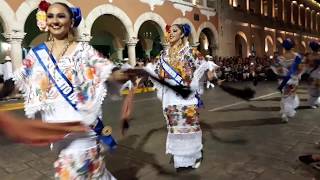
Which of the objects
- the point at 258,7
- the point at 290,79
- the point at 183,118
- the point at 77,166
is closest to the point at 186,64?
the point at 183,118

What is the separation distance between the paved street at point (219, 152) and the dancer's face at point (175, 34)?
5.70 feet

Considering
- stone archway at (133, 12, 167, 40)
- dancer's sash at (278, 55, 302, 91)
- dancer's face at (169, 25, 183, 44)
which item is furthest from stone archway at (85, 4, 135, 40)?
dancer's face at (169, 25, 183, 44)

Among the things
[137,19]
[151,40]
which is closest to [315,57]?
[137,19]

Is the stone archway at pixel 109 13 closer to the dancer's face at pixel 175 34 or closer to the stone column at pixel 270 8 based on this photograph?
the dancer's face at pixel 175 34

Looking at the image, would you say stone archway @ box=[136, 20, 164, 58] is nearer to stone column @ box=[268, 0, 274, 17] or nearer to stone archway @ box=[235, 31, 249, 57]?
stone archway @ box=[235, 31, 249, 57]

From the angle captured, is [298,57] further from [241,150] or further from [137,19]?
[137,19]

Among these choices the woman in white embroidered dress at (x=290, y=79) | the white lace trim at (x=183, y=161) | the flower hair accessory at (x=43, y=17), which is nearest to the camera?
the flower hair accessory at (x=43, y=17)

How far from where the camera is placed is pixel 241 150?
216 inches

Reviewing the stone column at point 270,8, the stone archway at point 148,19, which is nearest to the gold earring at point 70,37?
the stone archway at point 148,19

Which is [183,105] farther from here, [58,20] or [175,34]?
[58,20]

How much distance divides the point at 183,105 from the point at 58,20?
8.09ft

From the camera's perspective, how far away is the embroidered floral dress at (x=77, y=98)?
2.47m

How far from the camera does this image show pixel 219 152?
5402 millimetres

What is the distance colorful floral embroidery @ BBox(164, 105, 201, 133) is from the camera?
465cm
